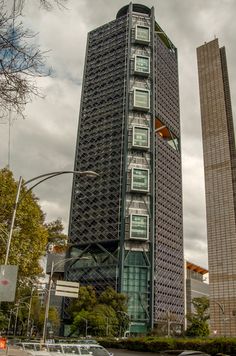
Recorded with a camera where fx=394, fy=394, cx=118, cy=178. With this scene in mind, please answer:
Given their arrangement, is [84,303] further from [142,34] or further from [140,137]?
[142,34]

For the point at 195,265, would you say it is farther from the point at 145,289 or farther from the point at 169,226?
the point at 145,289

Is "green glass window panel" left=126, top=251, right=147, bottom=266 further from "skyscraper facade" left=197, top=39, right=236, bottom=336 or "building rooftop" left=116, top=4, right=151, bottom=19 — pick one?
"building rooftop" left=116, top=4, right=151, bottom=19

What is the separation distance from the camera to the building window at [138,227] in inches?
4387

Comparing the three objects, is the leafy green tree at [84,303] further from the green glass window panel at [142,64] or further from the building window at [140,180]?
the green glass window panel at [142,64]

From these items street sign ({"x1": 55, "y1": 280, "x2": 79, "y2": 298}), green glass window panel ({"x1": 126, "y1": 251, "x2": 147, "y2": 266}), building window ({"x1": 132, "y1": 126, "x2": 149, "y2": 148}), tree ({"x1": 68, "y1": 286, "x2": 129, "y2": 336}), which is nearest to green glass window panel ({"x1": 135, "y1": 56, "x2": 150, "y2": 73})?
building window ({"x1": 132, "y1": 126, "x2": 149, "y2": 148})

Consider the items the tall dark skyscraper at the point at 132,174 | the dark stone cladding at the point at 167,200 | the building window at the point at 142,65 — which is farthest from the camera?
the building window at the point at 142,65

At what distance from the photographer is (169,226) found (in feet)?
424

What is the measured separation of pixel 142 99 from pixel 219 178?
44445 mm

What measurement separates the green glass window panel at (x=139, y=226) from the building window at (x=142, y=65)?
51314 mm

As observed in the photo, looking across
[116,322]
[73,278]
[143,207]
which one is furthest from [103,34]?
[116,322]

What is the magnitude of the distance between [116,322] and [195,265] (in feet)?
362

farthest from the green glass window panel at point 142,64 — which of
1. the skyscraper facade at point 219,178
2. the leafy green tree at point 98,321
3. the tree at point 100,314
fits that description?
the leafy green tree at point 98,321

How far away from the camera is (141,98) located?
12950cm

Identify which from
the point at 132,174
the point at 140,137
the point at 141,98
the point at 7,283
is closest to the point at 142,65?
the point at 141,98
